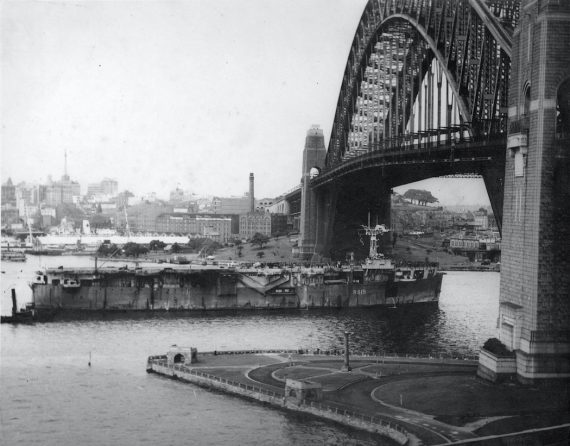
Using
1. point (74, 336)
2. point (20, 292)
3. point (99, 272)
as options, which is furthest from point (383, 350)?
point (20, 292)

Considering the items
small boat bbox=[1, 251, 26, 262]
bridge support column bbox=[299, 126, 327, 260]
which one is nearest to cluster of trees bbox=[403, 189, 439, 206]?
bridge support column bbox=[299, 126, 327, 260]

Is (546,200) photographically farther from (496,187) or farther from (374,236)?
(374,236)

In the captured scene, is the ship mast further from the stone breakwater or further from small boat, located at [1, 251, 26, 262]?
small boat, located at [1, 251, 26, 262]

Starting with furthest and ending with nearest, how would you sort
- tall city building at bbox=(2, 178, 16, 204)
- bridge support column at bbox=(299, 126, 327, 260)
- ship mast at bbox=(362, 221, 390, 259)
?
tall city building at bbox=(2, 178, 16, 204), bridge support column at bbox=(299, 126, 327, 260), ship mast at bbox=(362, 221, 390, 259)

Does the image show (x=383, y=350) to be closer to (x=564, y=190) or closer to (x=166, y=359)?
(x=166, y=359)

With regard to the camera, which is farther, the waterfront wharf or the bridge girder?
the bridge girder

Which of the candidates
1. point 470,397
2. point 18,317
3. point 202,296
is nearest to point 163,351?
point 18,317

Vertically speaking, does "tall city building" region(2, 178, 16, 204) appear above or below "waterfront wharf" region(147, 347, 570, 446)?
above

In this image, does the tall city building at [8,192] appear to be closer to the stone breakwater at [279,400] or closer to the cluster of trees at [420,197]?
the cluster of trees at [420,197]
